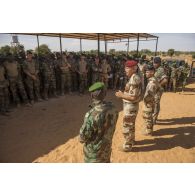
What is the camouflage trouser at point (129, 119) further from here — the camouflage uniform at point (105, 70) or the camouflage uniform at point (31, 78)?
the camouflage uniform at point (105, 70)

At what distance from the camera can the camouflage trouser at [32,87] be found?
714cm

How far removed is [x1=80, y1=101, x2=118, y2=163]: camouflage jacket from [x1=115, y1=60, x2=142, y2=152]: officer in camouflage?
4.16 feet

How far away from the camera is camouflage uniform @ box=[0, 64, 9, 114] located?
20.3ft

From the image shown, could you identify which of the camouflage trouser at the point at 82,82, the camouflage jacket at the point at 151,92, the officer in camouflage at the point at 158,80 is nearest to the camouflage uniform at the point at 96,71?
the camouflage trouser at the point at 82,82

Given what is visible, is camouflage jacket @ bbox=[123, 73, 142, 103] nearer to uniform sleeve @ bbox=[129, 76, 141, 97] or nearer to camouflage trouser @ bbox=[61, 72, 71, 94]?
uniform sleeve @ bbox=[129, 76, 141, 97]

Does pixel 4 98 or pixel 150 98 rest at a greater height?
pixel 150 98

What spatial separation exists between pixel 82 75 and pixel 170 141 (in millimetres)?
5162

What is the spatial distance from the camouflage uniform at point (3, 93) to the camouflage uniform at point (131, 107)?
4177 mm

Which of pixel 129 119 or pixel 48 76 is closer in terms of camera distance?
pixel 129 119

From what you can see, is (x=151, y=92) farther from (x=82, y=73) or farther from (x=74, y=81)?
(x=74, y=81)

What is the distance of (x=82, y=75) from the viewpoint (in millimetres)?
8906

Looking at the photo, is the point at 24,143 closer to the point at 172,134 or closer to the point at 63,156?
the point at 63,156

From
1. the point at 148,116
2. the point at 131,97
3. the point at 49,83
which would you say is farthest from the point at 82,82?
the point at 131,97

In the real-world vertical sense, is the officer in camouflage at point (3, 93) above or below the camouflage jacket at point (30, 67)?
below
